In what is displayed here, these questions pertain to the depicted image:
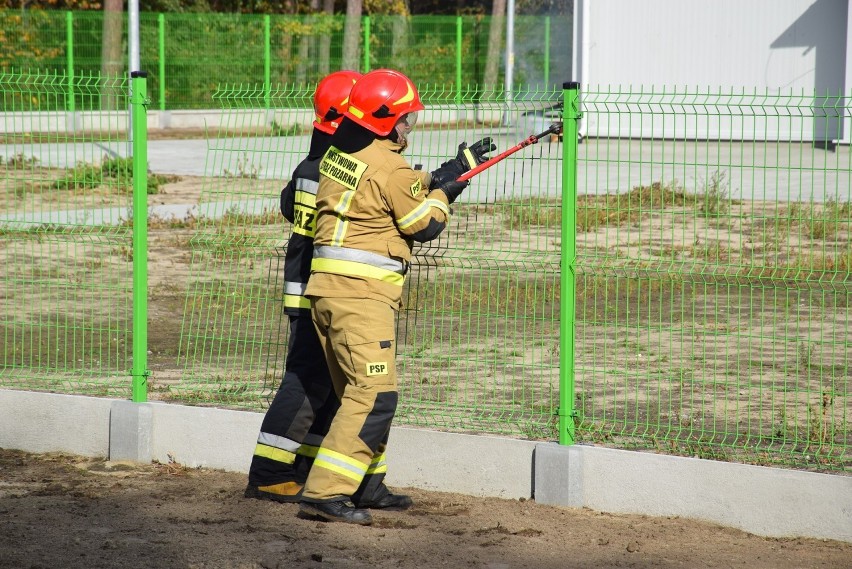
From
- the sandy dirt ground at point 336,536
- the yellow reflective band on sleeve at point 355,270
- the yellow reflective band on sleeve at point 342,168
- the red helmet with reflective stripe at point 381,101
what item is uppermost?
the red helmet with reflective stripe at point 381,101

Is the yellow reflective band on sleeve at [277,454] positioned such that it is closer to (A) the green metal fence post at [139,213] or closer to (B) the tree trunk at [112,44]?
(A) the green metal fence post at [139,213]

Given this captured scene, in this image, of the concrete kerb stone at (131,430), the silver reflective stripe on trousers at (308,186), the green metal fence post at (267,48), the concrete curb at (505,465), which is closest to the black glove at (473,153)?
the silver reflective stripe on trousers at (308,186)

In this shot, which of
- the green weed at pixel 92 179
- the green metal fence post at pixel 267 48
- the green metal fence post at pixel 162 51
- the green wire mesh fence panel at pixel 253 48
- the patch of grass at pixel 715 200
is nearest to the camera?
the patch of grass at pixel 715 200

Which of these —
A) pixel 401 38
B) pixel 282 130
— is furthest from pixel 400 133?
pixel 401 38

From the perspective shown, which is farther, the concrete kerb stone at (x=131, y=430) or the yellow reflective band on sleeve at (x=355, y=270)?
the concrete kerb stone at (x=131, y=430)

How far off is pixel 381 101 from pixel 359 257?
71 cm

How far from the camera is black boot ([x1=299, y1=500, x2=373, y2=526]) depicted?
5.32 meters

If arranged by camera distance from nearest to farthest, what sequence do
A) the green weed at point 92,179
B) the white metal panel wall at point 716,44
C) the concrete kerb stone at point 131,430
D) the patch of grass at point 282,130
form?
the concrete kerb stone at point 131,430, the patch of grass at point 282,130, the green weed at point 92,179, the white metal panel wall at point 716,44

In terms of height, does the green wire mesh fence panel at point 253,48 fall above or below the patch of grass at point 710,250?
above

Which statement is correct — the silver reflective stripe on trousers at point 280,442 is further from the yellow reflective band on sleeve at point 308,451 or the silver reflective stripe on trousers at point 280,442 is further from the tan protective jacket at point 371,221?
the tan protective jacket at point 371,221

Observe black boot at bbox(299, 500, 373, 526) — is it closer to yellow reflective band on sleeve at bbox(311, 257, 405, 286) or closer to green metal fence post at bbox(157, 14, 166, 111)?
yellow reflective band on sleeve at bbox(311, 257, 405, 286)

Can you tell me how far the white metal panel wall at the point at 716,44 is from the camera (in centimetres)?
2088

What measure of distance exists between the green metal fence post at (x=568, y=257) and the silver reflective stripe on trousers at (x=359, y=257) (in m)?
0.87

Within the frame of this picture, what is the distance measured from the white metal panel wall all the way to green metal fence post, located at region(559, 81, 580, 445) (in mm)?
15017
